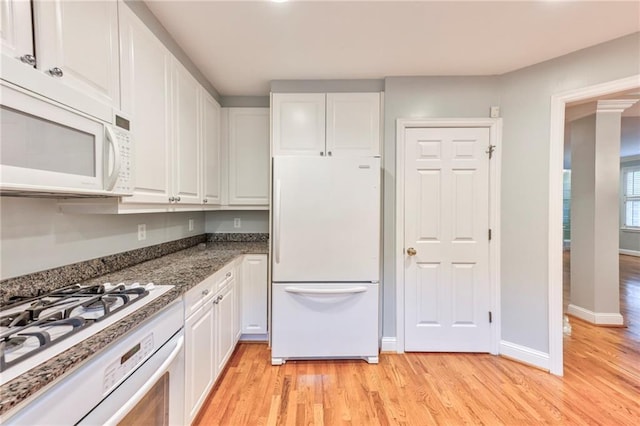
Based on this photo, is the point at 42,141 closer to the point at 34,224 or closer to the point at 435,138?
the point at 34,224

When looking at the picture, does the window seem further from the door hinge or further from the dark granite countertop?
the dark granite countertop

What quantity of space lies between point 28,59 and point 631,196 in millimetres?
10638

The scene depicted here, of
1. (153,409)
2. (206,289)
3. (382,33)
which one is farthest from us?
(382,33)

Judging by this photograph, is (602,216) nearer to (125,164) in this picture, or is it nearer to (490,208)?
(490,208)

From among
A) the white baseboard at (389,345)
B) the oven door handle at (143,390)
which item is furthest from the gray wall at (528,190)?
the oven door handle at (143,390)

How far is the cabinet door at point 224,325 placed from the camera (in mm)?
1873

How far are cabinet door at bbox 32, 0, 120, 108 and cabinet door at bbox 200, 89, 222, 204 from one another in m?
1.02

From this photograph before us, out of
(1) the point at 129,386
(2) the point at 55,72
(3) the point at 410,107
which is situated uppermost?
(3) the point at 410,107

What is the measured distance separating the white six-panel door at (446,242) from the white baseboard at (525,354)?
0.13 m

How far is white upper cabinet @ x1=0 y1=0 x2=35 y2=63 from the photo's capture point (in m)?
0.84

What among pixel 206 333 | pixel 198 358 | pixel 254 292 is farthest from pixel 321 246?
pixel 198 358

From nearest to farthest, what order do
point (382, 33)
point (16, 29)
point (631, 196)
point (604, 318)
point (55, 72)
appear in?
point (16, 29) → point (55, 72) → point (382, 33) → point (604, 318) → point (631, 196)

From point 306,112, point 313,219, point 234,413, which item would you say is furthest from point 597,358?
point 306,112

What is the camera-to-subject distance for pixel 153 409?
44.1 inches
